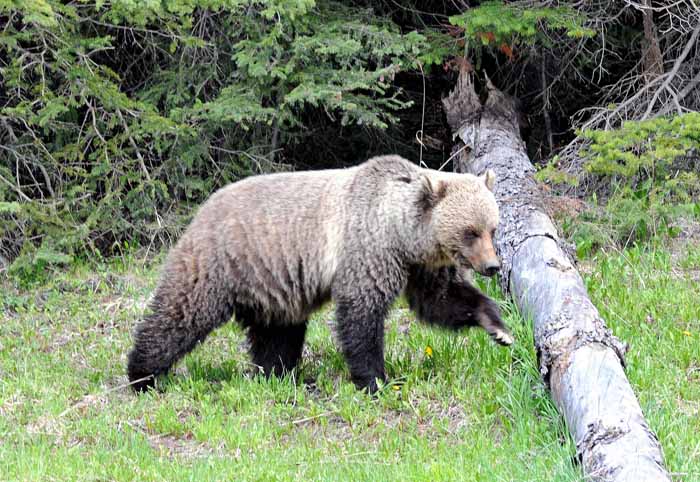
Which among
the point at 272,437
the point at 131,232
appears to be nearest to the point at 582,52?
the point at 131,232

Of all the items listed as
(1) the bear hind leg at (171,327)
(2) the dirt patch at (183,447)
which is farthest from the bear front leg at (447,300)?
(2) the dirt patch at (183,447)

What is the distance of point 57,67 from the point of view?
1019 centimetres

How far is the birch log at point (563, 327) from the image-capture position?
4.91 m

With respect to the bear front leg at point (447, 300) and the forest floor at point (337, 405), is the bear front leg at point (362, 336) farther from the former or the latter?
the bear front leg at point (447, 300)

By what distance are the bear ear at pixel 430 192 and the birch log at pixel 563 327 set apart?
1.09m

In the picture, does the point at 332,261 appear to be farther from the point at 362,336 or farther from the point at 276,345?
the point at 276,345

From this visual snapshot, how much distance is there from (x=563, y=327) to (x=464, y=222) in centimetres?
96

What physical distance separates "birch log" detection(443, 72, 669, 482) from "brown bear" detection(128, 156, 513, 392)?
1.78ft

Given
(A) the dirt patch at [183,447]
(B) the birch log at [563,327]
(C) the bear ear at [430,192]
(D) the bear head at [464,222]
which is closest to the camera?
(B) the birch log at [563,327]

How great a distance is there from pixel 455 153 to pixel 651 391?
530cm

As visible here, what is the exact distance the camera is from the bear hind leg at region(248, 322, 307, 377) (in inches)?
297

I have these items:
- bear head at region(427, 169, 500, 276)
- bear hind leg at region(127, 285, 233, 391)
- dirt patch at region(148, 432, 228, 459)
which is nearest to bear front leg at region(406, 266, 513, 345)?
bear head at region(427, 169, 500, 276)

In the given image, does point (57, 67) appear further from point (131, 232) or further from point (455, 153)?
point (455, 153)

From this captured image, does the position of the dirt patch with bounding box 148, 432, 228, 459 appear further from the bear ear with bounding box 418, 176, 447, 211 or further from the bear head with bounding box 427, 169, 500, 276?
the bear ear with bounding box 418, 176, 447, 211
